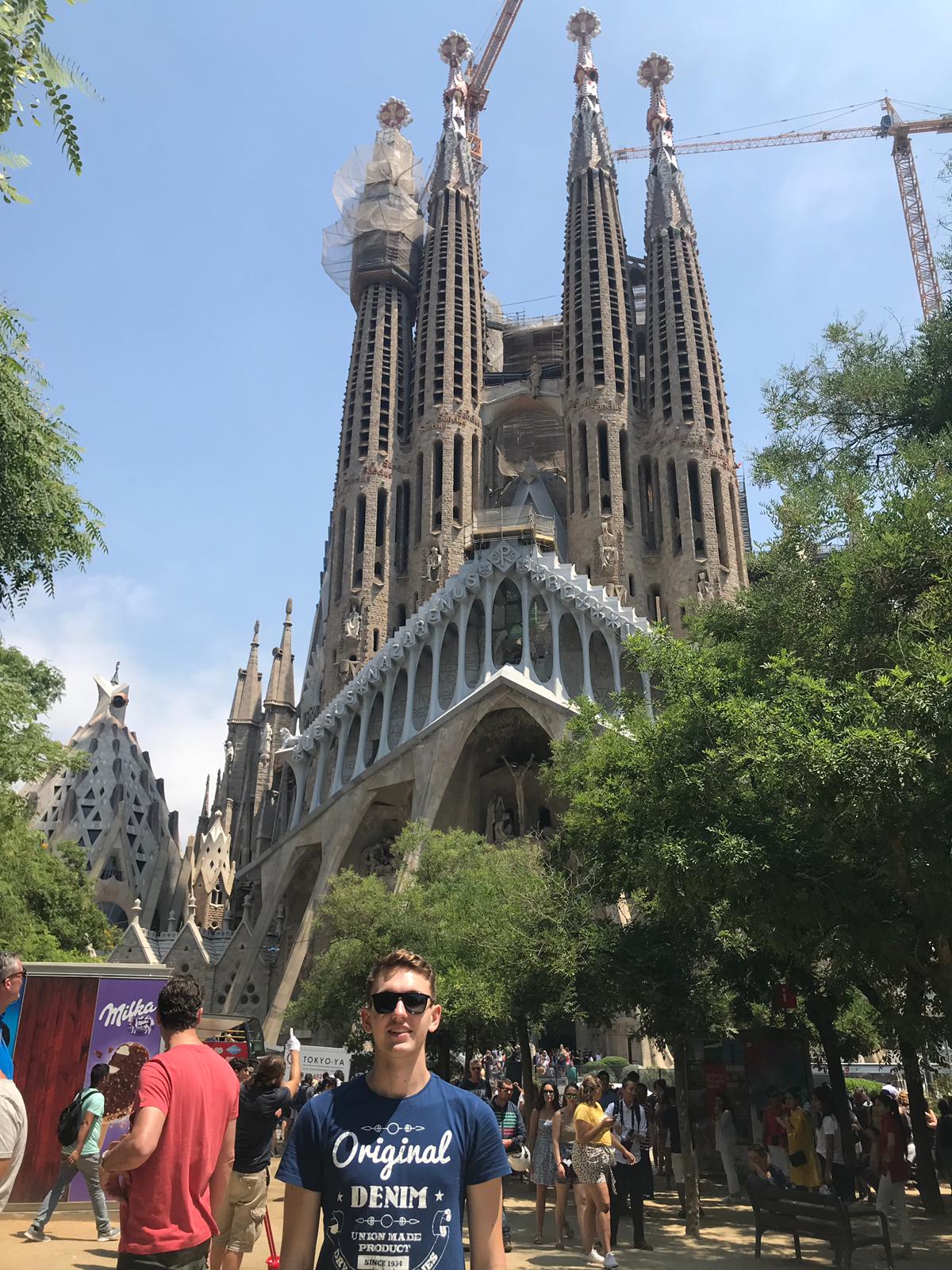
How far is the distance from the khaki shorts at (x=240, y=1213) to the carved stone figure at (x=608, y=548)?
36.7 meters

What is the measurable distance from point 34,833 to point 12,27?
1760cm

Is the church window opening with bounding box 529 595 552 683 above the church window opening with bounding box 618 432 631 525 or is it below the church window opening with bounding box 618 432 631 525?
below

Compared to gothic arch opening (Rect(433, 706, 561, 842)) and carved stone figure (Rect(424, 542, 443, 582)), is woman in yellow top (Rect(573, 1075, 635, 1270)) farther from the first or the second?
carved stone figure (Rect(424, 542, 443, 582))

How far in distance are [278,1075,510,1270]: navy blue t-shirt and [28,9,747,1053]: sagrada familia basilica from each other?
2809 centimetres

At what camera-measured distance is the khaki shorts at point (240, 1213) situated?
4.90m

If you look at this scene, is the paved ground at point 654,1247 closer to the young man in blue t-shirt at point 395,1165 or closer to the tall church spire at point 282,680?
the young man in blue t-shirt at point 395,1165

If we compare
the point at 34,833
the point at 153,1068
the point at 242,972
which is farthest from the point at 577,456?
the point at 153,1068

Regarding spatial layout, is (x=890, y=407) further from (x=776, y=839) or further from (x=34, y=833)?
(x=34, y=833)

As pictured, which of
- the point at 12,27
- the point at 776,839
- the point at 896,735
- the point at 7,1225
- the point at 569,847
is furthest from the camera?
the point at 569,847

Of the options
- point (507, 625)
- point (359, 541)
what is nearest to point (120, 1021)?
point (507, 625)

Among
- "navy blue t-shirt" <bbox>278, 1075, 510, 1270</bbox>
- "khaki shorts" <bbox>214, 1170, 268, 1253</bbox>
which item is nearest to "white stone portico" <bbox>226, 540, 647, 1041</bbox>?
"khaki shorts" <bbox>214, 1170, 268, 1253</bbox>

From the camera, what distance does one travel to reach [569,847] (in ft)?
46.0

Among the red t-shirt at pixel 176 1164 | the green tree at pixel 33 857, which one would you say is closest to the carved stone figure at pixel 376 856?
the green tree at pixel 33 857

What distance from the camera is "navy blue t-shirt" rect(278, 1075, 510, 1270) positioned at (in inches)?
88.0
